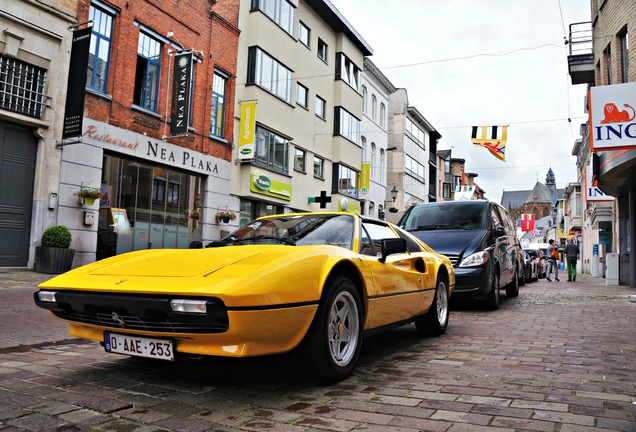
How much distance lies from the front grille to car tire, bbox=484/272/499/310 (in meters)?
6.37

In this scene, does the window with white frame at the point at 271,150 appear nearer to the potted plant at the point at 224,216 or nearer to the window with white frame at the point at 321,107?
the potted plant at the point at 224,216

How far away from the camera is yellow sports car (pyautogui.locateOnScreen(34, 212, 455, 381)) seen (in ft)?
9.71

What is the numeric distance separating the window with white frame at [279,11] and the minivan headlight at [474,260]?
16.1 metres

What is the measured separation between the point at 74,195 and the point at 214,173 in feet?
19.5

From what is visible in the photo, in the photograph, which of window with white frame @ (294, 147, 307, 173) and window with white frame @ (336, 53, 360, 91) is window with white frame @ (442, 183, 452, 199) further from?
window with white frame @ (294, 147, 307, 173)

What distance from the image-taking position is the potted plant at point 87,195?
12.9 m

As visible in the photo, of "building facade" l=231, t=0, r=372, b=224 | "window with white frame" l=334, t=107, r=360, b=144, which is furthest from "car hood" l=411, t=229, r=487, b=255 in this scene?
"window with white frame" l=334, t=107, r=360, b=144

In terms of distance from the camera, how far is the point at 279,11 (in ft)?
72.2

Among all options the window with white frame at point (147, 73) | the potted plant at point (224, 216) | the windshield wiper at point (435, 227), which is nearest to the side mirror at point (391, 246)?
the windshield wiper at point (435, 227)

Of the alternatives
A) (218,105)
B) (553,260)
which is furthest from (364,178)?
(218,105)

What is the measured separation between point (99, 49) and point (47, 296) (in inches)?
491

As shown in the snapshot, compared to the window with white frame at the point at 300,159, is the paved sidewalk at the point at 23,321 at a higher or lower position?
lower

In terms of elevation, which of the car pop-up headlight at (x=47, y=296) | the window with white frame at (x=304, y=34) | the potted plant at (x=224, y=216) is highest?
the window with white frame at (x=304, y=34)

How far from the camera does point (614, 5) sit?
50.6 ft
